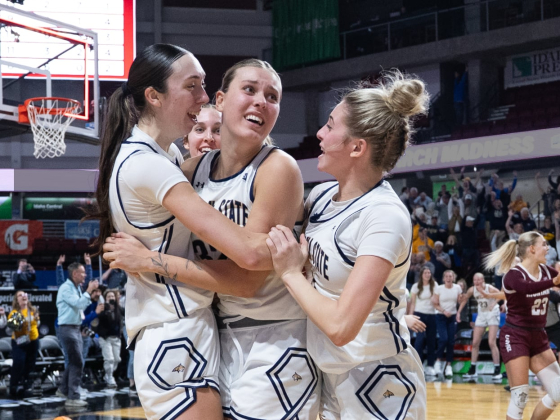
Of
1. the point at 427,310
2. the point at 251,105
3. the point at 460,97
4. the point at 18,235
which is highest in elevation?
the point at 460,97

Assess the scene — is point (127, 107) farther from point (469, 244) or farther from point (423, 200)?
point (423, 200)

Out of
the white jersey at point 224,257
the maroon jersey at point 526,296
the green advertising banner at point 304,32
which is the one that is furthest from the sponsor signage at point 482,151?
the white jersey at point 224,257

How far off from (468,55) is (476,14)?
111 cm

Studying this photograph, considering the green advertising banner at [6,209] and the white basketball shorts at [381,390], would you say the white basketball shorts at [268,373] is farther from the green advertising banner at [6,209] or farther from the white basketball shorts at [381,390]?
the green advertising banner at [6,209]

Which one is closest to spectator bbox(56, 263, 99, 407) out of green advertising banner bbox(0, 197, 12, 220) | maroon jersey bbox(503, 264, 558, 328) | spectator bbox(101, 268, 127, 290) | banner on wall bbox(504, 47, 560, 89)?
spectator bbox(101, 268, 127, 290)

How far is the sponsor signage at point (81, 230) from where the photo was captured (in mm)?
19250

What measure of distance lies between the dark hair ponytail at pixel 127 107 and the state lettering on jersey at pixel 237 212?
46cm

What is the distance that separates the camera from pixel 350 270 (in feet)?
8.19

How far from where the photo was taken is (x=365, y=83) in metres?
3.12

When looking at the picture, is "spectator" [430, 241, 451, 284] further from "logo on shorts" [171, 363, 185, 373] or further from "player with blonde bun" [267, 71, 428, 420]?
"logo on shorts" [171, 363, 185, 373]

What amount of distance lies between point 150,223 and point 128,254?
0.14 meters

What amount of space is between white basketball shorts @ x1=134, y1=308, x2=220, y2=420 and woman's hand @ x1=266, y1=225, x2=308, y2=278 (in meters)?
0.35

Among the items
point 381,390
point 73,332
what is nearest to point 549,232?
point 73,332

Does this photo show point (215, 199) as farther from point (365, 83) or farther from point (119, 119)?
point (365, 83)
